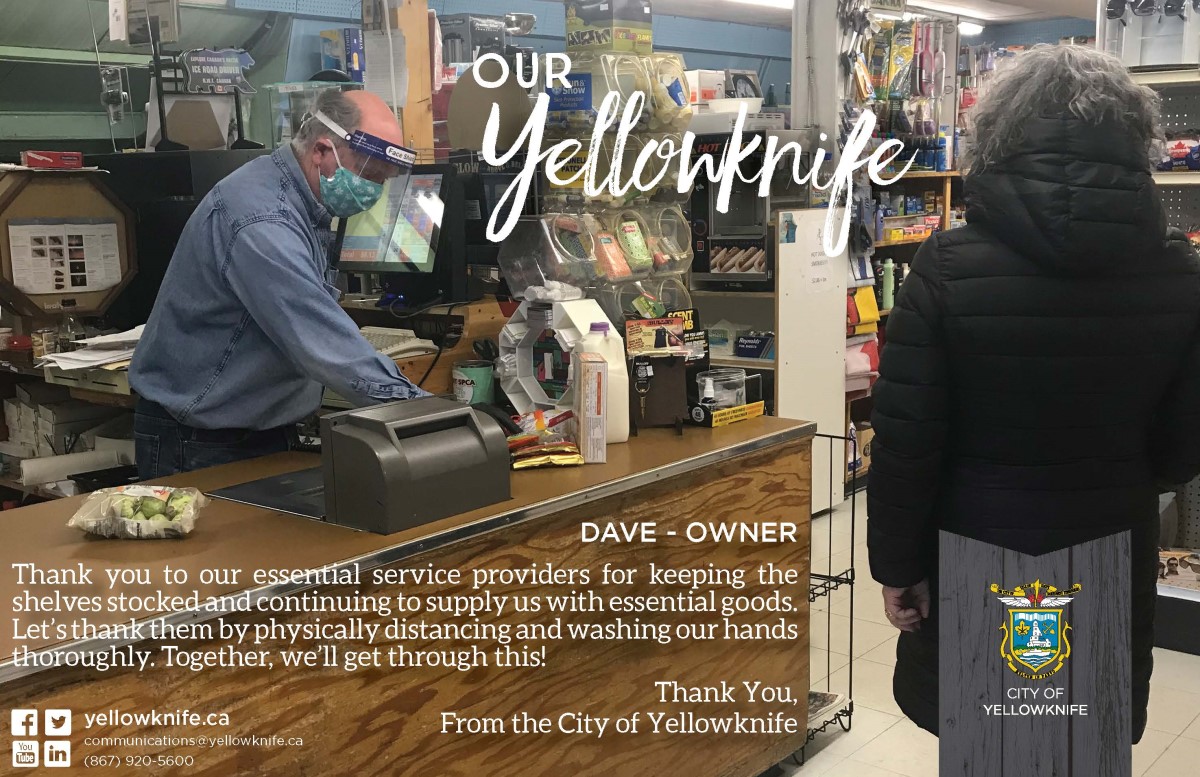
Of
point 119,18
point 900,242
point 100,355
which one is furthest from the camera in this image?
point 900,242

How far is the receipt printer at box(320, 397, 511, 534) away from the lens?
7.27 ft

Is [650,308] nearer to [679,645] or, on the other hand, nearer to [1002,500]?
[679,645]

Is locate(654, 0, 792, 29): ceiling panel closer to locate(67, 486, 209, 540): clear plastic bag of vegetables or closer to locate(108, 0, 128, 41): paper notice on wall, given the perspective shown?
locate(108, 0, 128, 41): paper notice on wall

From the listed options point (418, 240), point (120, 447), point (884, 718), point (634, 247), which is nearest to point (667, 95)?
point (634, 247)

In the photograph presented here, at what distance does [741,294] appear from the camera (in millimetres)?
5535

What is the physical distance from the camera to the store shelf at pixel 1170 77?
4.25m

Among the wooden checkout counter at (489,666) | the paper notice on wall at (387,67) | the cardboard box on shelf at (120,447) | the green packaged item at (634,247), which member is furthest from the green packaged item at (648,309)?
the cardboard box on shelf at (120,447)

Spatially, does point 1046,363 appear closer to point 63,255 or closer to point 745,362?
point 745,362

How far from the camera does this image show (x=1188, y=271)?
214cm

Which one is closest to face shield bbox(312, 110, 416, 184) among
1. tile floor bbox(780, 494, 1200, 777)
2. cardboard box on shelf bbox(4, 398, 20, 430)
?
tile floor bbox(780, 494, 1200, 777)

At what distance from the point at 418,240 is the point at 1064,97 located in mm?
2176

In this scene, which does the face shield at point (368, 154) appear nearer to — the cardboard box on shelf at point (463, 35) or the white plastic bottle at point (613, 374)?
the white plastic bottle at point (613, 374)

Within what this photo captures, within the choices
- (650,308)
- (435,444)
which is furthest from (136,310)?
(435,444)

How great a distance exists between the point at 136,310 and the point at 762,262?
282cm
